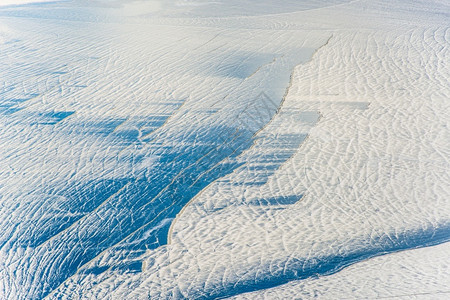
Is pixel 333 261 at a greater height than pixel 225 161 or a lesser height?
lesser

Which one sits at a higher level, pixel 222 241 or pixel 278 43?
pixel 278 43

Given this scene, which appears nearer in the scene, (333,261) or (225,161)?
(333,261)

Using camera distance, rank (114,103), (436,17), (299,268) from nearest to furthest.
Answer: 1. (299,268)
2. (114,103)
3. (436,17)

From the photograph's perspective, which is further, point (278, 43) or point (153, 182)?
point (278, 43)

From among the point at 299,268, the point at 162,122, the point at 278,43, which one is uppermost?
the point at 278,43

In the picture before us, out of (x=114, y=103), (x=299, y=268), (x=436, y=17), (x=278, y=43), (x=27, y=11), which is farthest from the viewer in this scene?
(x=27, y=11)

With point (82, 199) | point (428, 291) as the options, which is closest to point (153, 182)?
point (82, 199)

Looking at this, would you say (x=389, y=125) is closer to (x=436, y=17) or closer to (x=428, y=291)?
(x=428, y=291)

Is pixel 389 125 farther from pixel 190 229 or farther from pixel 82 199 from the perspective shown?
pixel 82 199
